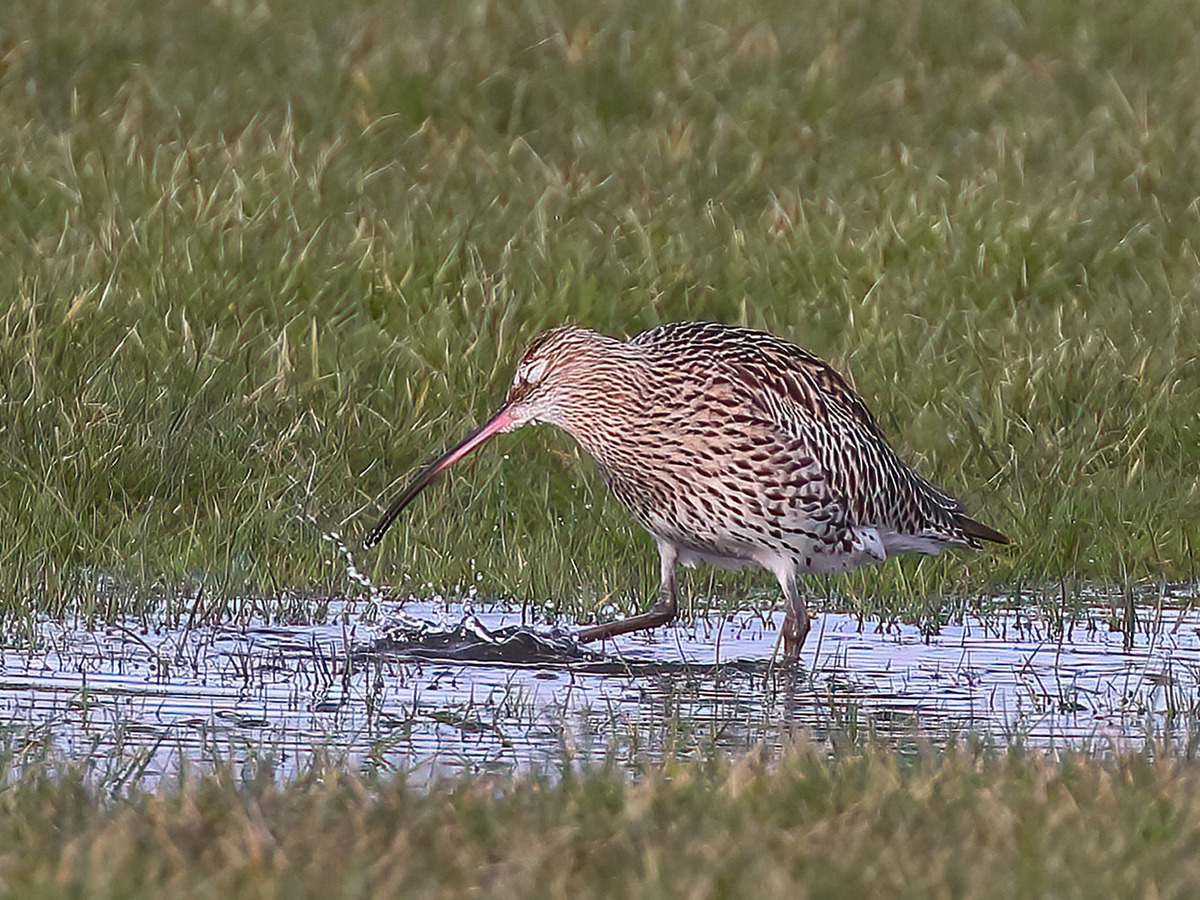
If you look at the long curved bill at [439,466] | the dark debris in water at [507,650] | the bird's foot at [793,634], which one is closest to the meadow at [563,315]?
the long curved bill at [439,466]

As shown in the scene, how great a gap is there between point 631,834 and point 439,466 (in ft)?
12.1

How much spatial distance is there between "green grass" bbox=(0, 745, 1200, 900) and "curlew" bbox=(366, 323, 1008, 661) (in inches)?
102

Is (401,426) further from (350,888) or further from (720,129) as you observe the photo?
(350,888)

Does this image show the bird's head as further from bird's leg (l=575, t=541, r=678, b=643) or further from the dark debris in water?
the dark debris in water

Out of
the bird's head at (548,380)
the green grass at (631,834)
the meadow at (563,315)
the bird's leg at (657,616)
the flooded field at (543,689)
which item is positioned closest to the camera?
the green grass at (631,834)

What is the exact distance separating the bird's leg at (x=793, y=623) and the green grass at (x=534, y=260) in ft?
1.72

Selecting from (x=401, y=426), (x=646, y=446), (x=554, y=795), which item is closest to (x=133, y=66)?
(x=401, y=426)

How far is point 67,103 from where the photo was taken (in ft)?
42.4

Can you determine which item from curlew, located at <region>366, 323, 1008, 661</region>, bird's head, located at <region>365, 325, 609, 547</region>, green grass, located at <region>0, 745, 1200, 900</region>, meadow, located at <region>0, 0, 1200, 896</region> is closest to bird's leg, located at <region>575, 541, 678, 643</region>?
curlew, located at <region>366, 323, 1008, 661</region>

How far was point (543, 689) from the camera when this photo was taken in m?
6.95

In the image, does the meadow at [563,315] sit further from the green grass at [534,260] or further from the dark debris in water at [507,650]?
the dark debris in water at [507,650]

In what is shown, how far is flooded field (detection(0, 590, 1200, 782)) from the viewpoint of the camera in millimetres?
6035

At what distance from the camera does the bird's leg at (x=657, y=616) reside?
303 inches

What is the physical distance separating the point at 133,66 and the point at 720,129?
3095 millimetres
